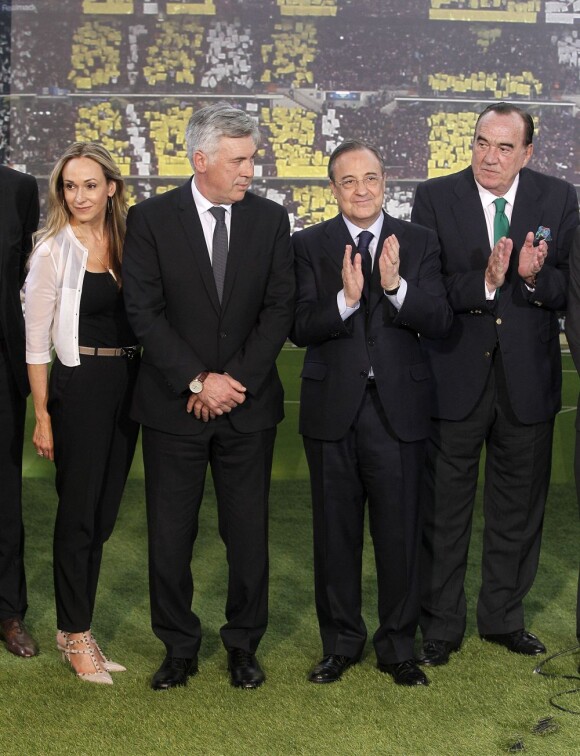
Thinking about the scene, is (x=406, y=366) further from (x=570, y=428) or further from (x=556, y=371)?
(x=570, y=428)

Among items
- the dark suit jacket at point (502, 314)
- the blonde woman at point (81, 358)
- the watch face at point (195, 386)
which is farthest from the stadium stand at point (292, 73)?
the watch face at point (195, 386)

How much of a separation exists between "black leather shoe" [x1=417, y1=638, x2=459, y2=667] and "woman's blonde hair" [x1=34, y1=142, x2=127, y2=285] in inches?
58.7

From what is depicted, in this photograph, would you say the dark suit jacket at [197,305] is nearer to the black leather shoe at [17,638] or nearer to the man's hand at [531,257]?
the man's hand at [531,257]

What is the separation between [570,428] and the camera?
648 cm

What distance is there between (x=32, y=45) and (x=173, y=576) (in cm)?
512

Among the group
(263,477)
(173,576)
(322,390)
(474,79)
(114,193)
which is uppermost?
(474,79)

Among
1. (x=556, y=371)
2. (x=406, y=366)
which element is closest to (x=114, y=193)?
(x=406, y=366)

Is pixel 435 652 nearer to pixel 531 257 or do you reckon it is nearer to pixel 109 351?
pixel 531 257

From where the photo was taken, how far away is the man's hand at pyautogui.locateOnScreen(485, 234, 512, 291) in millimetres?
3299

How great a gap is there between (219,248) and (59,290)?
0.48 m

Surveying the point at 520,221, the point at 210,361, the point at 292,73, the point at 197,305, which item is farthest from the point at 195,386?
the point at 292,73

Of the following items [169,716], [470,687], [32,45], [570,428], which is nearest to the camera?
[169,716]

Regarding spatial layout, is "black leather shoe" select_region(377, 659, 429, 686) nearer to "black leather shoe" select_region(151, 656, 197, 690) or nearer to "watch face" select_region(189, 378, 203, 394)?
"black leather shoe" select_region(151, 656, 197, 690)

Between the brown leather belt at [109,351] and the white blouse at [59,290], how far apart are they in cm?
4
